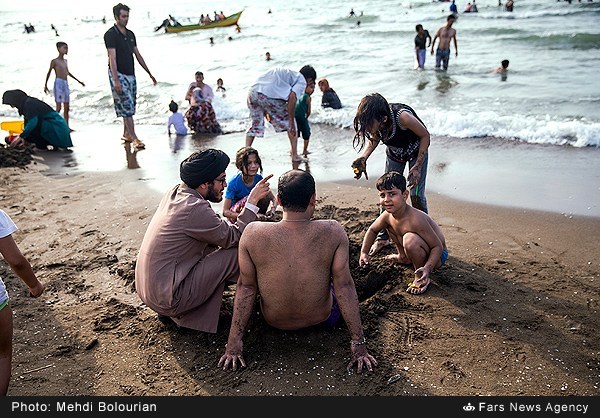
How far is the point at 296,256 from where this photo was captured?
3029mm

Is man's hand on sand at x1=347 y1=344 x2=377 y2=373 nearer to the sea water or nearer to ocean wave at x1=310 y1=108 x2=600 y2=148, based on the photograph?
the sea water

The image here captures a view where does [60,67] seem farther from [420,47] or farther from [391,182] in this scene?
[420,47]

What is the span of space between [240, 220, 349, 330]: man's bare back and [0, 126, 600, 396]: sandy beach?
0.42 m

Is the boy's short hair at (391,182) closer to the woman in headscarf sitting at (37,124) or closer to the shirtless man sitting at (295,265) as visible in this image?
the shirtless man sitting at (295,265)

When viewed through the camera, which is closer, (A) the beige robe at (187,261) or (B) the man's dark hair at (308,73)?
(A) the beige robe at (187,261)

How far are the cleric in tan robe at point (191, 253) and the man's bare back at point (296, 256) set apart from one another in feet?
1.29

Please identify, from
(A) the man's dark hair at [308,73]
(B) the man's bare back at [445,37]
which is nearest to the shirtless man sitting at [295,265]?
(A) the man's dark hair at [308,73]

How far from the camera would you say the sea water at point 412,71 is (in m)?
8.73

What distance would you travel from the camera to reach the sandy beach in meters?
3.01

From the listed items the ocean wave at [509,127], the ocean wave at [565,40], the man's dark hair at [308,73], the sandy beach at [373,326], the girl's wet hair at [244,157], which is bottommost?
the sandy beach at [373,326]
